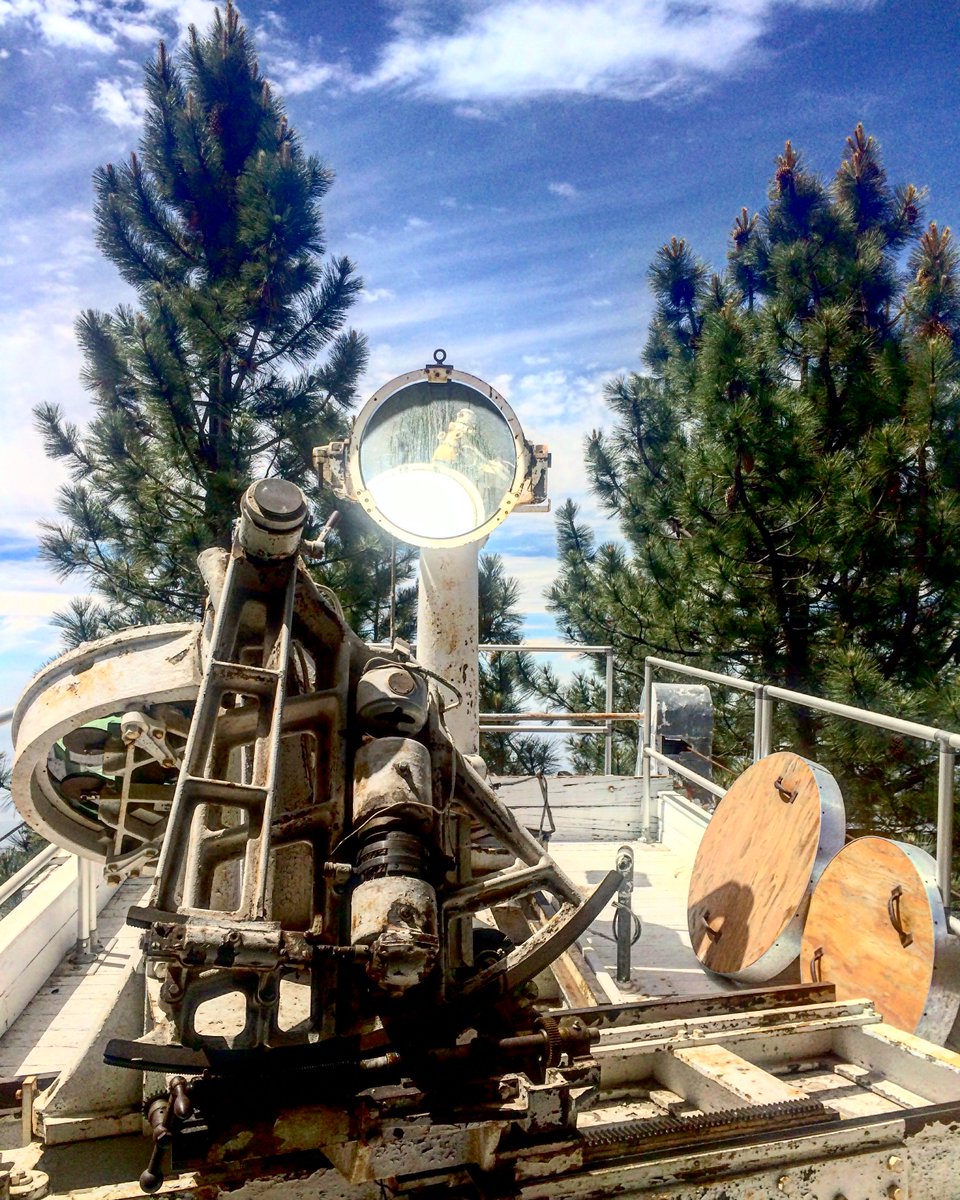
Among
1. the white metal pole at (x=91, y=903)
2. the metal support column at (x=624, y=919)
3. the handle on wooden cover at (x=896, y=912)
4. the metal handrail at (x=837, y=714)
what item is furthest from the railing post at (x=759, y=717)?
the white metal pole at (x=91, y=903)

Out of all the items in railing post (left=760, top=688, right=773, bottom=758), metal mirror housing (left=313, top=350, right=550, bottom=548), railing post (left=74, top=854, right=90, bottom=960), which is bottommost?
railing post (left=74, top=854, right=90, bottom=960)

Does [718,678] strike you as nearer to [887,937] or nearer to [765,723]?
[765,723]

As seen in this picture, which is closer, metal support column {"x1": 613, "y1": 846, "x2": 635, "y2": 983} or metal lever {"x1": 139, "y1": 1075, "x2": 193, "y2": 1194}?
metal lever {"x1": 139, "y1": 1075, "x2": 193, "y2": 1194}

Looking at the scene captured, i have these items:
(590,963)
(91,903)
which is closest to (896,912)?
(590,963)

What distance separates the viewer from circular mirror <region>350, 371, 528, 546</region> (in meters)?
3.79

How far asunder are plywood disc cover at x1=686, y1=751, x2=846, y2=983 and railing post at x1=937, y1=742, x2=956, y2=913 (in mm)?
407

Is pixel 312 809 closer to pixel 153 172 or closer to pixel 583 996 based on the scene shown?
pixel 583 996

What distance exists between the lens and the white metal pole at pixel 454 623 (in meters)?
4.07

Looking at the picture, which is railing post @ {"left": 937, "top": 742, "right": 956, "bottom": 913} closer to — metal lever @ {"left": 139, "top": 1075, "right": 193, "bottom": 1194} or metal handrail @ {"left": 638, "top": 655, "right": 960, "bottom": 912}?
metal handrail @ {"left": 638, "top": 655, "right": 960, "bottom": 912}

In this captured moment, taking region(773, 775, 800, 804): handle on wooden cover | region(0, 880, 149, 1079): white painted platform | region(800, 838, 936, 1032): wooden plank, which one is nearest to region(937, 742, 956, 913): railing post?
region(800, 838, 936, 1032): wooden plank

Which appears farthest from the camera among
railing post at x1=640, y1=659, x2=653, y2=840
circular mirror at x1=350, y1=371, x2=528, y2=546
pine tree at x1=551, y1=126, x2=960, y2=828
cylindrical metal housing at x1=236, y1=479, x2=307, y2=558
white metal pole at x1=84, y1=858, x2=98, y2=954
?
pine tree at x1=551, y1=126, x2=960, y2=828

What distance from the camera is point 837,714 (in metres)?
4.56

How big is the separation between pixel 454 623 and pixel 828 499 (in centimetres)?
853

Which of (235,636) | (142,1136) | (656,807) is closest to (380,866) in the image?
(235,636)
